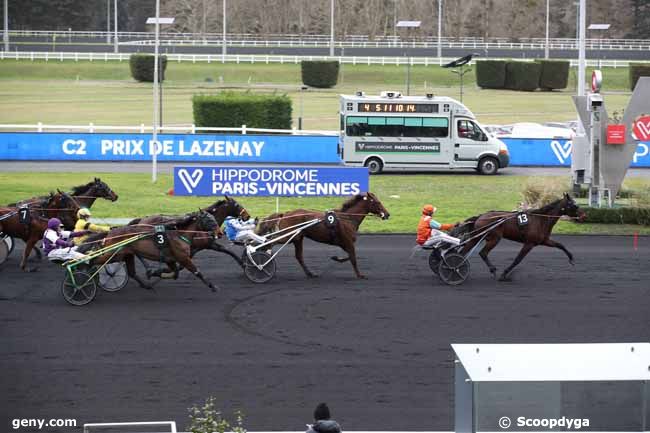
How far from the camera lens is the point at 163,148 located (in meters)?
34.8

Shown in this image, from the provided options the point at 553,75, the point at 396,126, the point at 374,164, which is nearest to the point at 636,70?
the point at 553,75

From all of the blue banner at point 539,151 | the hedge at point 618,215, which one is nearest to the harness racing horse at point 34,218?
the hedge at point 618,215

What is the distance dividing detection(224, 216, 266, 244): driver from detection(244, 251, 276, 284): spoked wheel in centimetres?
31

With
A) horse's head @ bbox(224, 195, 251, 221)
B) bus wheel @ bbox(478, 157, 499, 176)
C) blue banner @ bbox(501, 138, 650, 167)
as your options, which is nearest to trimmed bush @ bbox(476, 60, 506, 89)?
blue banner @ bbox(501, 138, 650, 167)

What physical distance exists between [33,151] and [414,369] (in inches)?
963

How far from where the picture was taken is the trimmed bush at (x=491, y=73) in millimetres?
62750

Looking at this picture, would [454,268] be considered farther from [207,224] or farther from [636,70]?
[636,70]

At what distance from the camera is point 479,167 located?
107 feet

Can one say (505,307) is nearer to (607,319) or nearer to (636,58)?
(607,319)

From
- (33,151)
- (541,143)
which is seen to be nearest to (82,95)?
(33,151)

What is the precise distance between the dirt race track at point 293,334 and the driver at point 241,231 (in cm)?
77

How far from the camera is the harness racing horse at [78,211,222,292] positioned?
51.1 ft

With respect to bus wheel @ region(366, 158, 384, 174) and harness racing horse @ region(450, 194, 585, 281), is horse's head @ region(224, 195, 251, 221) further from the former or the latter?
bus wheel @ region(366, 158, 384, 174)

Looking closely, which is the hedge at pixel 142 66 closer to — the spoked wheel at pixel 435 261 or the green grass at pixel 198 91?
the green grass at pixel 198 91
